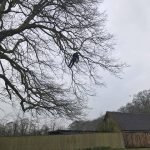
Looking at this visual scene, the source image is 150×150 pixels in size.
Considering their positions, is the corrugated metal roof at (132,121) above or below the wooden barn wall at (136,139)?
above

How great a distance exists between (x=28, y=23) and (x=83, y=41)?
3165 millimetres

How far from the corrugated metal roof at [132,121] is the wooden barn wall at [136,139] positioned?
648 cm

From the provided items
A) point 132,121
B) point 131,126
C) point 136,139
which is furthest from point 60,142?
point 132,121

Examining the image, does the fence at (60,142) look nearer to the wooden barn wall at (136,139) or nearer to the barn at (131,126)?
the wooden barn wall at (136,139)

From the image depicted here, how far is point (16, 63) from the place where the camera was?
877 inches

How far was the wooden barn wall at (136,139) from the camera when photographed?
52500 millimetres

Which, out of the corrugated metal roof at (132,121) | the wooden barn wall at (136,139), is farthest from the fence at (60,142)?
Answer: the corrugated metal roof at (132,121)

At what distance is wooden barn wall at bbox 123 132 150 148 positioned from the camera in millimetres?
52500

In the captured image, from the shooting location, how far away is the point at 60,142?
4028 cm

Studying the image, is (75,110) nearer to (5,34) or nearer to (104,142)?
(5,34)

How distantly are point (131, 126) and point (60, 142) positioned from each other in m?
25.7

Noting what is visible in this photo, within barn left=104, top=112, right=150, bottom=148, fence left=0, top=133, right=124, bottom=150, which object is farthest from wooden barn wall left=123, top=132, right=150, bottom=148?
fence left=0, top=133, right=124, bottom=150

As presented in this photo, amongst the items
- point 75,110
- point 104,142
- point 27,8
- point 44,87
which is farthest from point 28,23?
point 104,142

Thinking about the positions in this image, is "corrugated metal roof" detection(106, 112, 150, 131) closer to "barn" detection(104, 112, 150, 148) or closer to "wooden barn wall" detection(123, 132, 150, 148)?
"barn" detection(104, 112, 150, 148)
